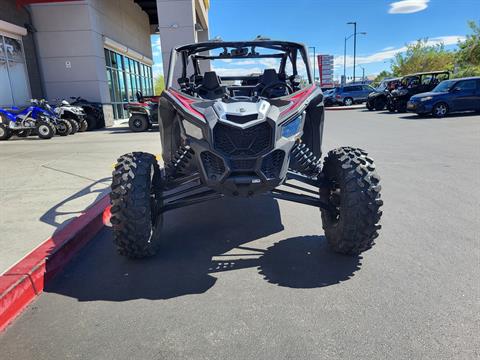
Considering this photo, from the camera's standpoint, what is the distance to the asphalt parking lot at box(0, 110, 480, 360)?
7.48ft

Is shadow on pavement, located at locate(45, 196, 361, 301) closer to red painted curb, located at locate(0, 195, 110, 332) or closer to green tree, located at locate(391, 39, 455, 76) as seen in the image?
red painted curb, located at locate(0, 195, 110, 332)

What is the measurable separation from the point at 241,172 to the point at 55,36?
16204 mm

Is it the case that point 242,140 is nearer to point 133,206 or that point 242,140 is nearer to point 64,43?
point 133,206

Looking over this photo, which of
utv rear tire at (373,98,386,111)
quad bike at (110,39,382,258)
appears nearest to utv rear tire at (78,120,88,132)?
quad bike at (110,39,382,258)

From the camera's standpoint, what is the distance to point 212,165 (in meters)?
3.14

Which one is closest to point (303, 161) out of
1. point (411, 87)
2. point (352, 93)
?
point (411, 87)

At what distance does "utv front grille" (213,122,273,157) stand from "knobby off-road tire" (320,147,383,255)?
2.40 feet

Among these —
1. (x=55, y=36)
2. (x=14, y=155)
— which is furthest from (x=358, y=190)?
(x=55, y=36)

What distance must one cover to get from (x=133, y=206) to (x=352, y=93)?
1170 inches

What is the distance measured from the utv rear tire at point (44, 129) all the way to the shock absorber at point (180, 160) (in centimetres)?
1082

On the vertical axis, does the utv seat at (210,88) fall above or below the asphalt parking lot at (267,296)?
above

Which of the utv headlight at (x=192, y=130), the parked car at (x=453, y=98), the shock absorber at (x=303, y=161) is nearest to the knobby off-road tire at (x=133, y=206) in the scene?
the utv headlight at (x=192, y=130)

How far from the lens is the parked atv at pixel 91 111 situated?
15695 mm

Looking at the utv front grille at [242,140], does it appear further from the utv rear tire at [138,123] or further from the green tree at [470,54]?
the green tree at [470,54]
